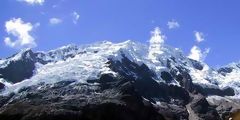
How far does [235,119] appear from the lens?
3588cm
